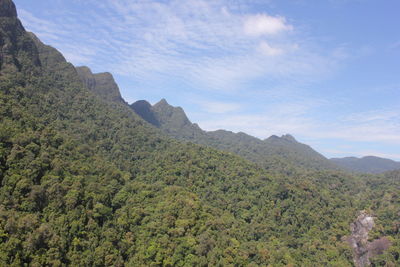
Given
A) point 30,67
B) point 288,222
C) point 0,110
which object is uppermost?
point 30,67

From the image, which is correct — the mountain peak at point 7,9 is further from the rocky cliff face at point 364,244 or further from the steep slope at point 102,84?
the rocky cliff face at point 364,244

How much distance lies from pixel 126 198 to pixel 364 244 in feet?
146

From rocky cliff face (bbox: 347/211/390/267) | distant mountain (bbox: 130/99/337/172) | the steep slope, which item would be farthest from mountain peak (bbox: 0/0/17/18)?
rocky cliff face (bbox: 347/211/390/267)

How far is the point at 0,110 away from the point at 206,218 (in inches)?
1372

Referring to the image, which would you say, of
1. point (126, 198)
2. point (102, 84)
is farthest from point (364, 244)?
point (102, 84)

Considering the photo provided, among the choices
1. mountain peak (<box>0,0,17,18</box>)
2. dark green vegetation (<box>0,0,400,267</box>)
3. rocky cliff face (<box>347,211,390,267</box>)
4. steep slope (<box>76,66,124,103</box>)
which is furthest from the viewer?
steep slope (<box>76,66,124,103</box>)

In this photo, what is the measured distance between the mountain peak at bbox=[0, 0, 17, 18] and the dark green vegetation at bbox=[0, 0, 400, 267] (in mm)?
387

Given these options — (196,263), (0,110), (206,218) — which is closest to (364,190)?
(206,218)

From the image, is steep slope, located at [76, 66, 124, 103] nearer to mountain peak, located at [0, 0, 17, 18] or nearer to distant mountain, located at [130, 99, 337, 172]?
distant mountain, located at [130, 99, 337, 172]

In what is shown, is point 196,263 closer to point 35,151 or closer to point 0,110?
point 35,151

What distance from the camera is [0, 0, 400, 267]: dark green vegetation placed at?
108 feet

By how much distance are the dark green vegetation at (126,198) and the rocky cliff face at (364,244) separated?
5.27 feet

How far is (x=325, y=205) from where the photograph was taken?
60.5m

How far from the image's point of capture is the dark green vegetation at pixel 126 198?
108 feet
